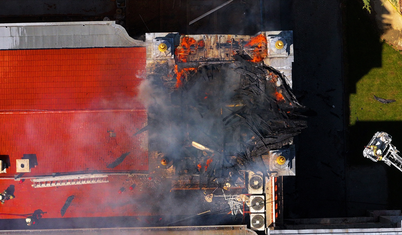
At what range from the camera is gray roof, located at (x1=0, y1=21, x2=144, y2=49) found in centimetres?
1688

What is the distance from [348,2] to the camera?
75.8 feet

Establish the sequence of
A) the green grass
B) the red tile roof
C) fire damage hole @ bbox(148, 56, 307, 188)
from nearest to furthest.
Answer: fire damage hole @ bbox(148, 56, 307, 188) < the red tile roof < the green grass

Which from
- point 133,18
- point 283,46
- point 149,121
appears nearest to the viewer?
point 283,46

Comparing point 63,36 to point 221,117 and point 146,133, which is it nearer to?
point 146,133

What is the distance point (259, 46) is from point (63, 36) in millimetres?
13025

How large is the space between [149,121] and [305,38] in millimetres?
16352

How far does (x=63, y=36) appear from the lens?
667 inches

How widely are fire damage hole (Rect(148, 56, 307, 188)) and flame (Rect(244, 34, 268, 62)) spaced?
536 millimetres

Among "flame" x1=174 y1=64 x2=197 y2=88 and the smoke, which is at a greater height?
"flame" x1=174 y1=64 x2=197 y2=88

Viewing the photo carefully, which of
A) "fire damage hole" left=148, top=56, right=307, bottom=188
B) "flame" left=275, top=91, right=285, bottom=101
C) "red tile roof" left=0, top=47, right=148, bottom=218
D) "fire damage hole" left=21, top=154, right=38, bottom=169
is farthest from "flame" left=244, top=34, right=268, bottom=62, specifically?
"fire damage hole" left=21, top=154, right=38, bottom=169

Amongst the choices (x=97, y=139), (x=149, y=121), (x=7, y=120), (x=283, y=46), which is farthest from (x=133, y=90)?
(x=283, y=46)

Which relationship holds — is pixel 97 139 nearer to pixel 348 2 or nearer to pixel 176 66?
pixel 176 66

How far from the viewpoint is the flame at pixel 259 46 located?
15.6 m

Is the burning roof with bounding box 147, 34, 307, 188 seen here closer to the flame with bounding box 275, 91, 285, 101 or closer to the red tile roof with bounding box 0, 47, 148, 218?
the flame with bounding box 275, 91, 285, 101
